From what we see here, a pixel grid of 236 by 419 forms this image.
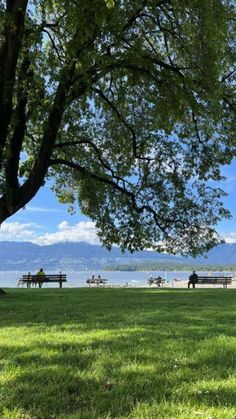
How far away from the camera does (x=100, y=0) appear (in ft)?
38.7

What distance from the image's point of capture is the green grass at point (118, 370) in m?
4.49

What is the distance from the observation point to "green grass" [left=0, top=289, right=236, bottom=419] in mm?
4488

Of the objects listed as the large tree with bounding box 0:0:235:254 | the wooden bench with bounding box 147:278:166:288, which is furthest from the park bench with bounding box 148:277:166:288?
the large tree with bounding box 0:0:235:254

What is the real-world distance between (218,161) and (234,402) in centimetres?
1816

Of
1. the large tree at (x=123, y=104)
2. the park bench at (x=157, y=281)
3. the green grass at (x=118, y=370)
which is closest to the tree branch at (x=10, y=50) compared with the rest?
the large tree at (x=123, y=104)

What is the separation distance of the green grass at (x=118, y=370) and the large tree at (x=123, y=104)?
22.4ft

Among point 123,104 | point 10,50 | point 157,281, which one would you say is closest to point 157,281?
point 157,281

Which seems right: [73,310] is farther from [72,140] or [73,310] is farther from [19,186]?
[72,140]

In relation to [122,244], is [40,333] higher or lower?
lower

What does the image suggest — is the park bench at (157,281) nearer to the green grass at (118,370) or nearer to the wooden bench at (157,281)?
the wooden bench at (157,281)

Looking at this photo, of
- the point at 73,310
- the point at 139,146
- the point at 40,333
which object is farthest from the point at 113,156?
the point at 40,333

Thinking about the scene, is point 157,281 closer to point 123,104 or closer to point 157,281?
point 157,281

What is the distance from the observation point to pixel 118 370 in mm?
5754

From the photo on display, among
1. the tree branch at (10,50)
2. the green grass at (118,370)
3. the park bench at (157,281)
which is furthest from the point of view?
the park bench at (157,281)
